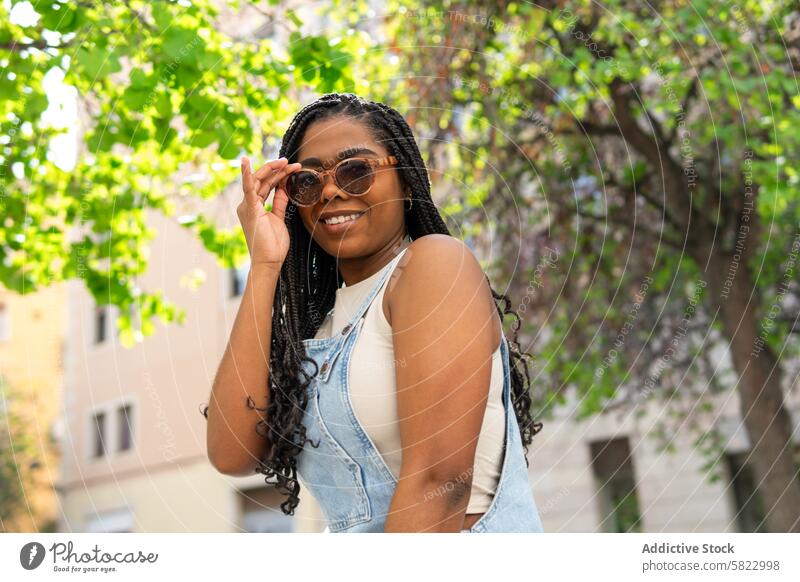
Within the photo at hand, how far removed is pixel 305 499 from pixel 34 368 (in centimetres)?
1394

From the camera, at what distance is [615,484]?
1291 centimetres

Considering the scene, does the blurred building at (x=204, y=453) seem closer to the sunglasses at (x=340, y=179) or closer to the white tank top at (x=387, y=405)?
the sunglasses at (x=340, y=179)

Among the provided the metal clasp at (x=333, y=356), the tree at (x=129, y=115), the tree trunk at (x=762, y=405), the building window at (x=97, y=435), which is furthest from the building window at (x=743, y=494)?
the building window at (x=97, y=435)

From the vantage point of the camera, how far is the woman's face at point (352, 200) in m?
2.18

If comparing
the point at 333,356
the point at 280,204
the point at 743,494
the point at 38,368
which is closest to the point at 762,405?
the point at 743,494

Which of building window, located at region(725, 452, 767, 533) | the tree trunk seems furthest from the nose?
building window, located at region(725, 452, 767, 533)

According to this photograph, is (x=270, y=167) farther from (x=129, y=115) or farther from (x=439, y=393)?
(x=129, y=115)

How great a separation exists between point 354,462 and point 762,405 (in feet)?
18.9

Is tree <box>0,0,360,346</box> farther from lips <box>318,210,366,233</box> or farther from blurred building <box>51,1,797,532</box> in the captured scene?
lips <box>318,210,366,233</box>

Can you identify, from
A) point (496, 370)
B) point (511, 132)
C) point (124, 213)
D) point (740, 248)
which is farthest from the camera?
point (511, 132)

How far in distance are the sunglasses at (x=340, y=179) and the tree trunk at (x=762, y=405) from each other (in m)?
5.21

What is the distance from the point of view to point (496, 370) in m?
2.02
